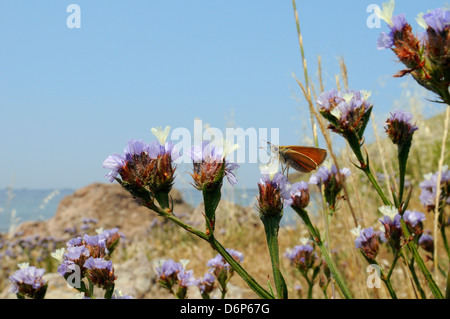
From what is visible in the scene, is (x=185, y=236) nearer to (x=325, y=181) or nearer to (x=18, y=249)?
(x=18, y=249)

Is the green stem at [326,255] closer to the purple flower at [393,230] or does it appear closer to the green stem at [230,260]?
the purple flower at [393,230]

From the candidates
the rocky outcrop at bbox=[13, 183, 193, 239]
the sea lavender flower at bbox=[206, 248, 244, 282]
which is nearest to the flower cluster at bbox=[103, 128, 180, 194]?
the sea lavender flower at bbox=[206, 248, 244, 282]

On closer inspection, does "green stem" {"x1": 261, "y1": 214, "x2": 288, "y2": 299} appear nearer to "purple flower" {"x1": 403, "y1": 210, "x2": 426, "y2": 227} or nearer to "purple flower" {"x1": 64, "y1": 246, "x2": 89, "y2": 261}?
"purple flower" {"x1": 64, "y1": 246, "x2": 89, "y2": 261}

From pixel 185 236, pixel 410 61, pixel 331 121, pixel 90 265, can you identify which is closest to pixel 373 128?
pixel 331 121

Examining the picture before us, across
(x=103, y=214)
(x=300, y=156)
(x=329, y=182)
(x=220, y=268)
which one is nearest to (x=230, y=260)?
(x=300, y=156)
